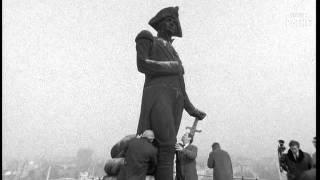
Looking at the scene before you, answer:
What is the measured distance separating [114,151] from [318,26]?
3499 mm

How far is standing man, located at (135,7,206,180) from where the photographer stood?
4527 millimetres

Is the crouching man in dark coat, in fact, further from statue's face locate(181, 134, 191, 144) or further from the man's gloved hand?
the man's gloved hand

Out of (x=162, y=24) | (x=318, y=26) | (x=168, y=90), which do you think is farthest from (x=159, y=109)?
(x=318, y=26)

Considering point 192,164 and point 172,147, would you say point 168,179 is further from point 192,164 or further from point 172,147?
point 192,164

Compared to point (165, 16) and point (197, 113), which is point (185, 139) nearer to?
point (197, 113)

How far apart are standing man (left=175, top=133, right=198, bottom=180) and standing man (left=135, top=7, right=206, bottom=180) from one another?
1.01ft

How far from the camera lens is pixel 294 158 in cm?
420

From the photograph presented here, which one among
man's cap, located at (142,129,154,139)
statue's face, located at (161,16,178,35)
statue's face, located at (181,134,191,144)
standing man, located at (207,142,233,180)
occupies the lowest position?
standing man, located at (207,142,233,180)

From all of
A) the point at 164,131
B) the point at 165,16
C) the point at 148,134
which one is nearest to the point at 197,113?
the point at 164,131

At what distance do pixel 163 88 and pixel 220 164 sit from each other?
2.53 meters

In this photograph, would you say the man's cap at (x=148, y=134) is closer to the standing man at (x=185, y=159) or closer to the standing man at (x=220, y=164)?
the standing man at (x=185, y=159)

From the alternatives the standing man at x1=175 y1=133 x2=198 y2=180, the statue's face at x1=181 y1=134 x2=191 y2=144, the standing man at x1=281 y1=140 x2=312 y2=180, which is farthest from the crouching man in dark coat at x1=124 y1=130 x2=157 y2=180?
the standing man at x1=281 y1=140 x2=312 y2=180

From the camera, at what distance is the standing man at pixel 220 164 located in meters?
6.39

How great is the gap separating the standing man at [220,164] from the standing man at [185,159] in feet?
4.08
